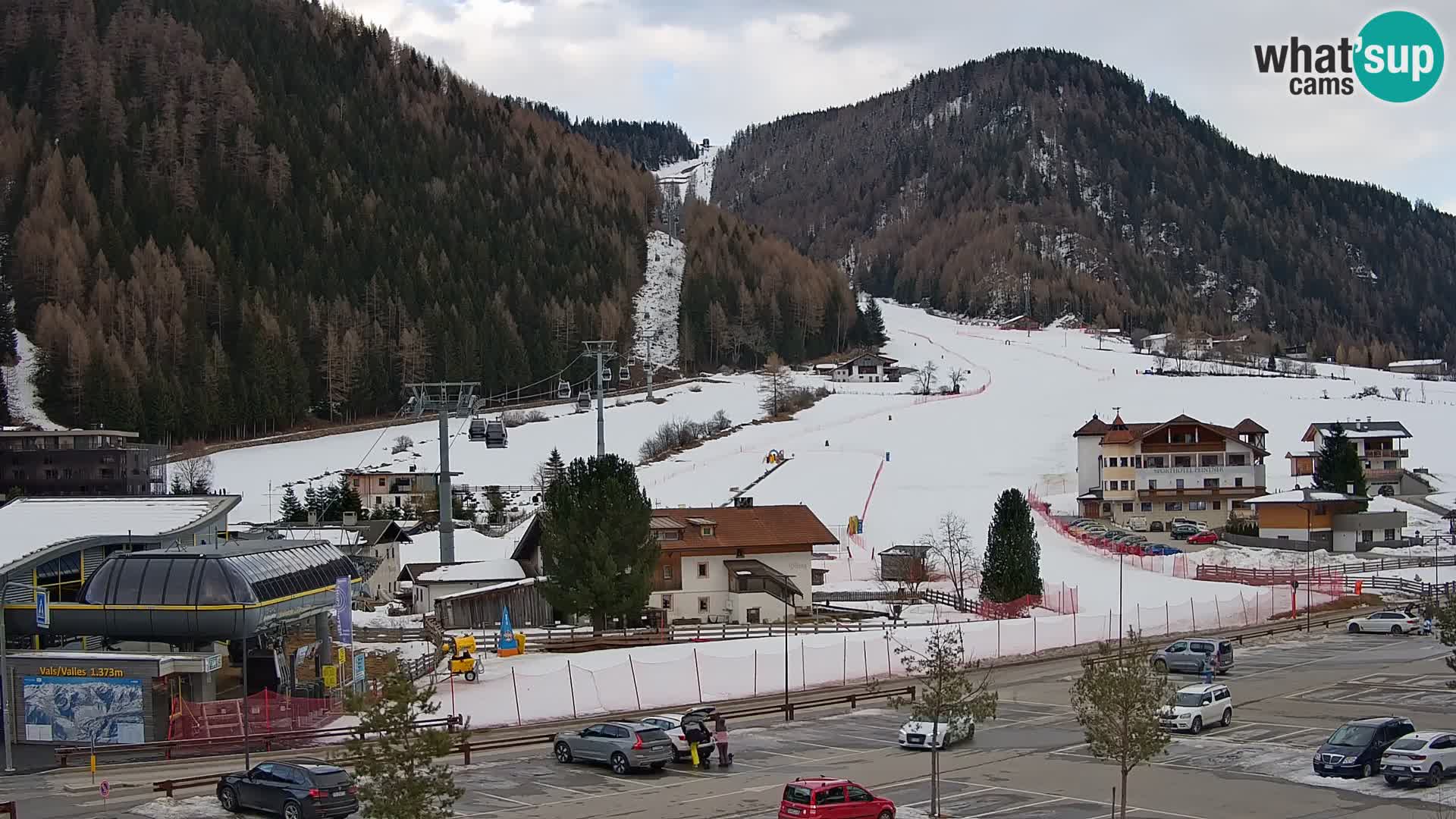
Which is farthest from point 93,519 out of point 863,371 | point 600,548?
point 863,371

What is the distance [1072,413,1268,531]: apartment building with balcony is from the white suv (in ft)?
147

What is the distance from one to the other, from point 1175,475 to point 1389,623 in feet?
101

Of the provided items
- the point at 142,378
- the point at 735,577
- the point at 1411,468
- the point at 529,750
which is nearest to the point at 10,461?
the point at 142,378

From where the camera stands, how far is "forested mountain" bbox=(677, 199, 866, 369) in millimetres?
174875

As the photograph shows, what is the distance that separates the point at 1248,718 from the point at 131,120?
175135 millimetres

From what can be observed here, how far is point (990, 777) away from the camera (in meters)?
27.9

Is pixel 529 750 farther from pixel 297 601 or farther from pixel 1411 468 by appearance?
pixel 1411 468

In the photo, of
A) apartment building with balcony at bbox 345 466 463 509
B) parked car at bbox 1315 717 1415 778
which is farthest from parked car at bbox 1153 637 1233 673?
apartment building with balcony at bbox 345 466 463 509

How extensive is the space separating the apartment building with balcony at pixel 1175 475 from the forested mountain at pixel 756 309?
92808 mm

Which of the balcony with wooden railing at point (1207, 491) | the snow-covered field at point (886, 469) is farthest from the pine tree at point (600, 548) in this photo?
the balcony with wooden railing at point (1207, 491)

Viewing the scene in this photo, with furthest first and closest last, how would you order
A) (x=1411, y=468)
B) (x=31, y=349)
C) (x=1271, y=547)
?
(x=31, y=349), (x=1411, y=468), (x=1271, y=547)

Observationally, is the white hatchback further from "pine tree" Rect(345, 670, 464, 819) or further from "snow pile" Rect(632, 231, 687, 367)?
"snow pile" Rect(632, 231, 687, 367)

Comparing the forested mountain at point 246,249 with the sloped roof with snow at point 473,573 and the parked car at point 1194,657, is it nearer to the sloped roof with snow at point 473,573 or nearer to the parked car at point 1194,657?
the sloped roof with snow at point 473,573

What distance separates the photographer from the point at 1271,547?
2672 inches
